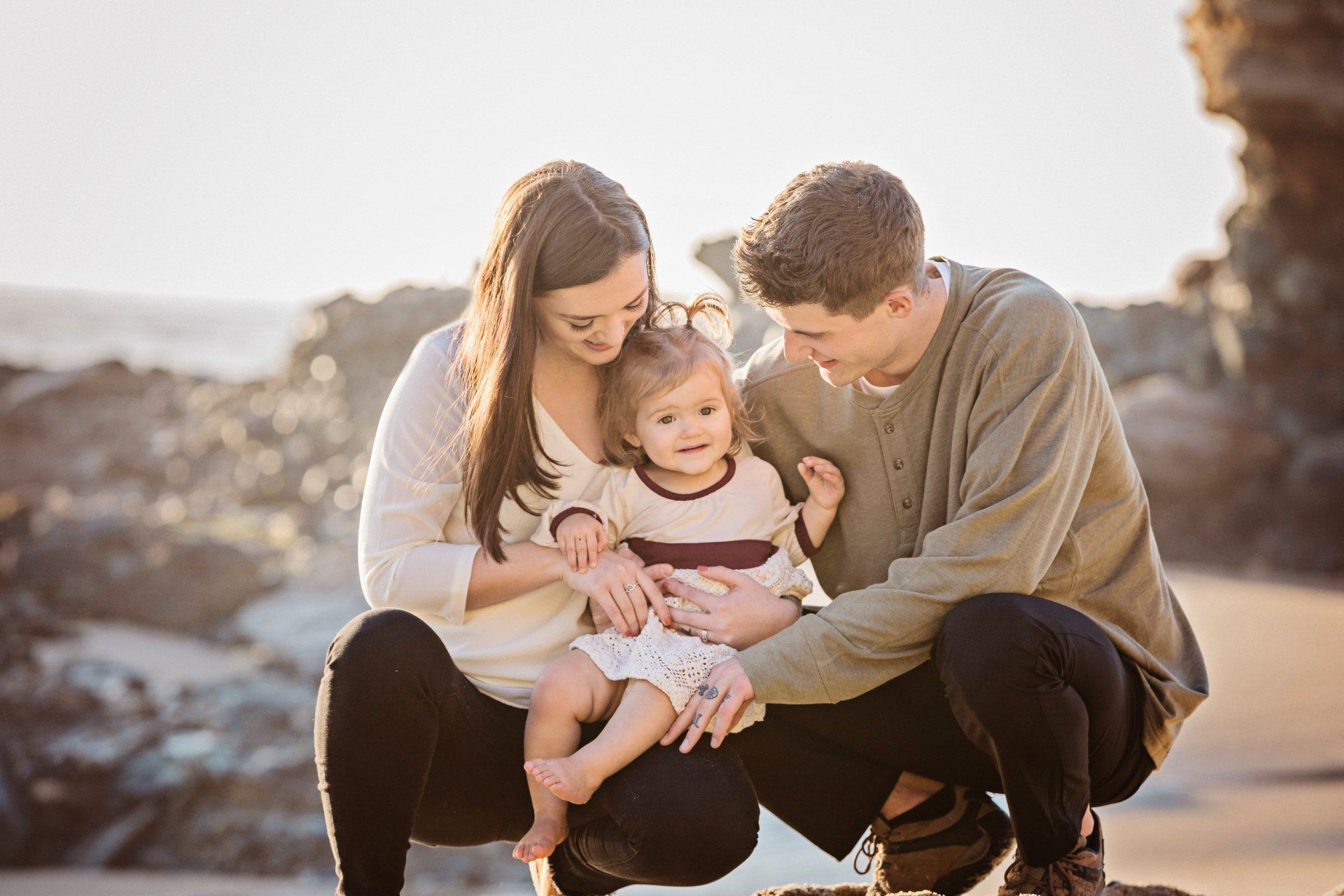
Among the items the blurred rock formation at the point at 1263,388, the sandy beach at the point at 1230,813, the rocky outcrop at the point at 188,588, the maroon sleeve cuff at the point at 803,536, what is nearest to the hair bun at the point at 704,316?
the maroon sleeve cuff at the point at 803,536

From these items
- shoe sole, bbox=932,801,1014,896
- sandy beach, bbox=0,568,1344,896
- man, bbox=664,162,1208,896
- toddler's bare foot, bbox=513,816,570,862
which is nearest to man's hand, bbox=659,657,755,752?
man, bbox=664,162,1208,896

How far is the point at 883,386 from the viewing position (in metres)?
2.41

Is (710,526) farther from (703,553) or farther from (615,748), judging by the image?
(615,748)

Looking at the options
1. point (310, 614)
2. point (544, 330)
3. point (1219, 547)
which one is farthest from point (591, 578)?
point (1219, 547)

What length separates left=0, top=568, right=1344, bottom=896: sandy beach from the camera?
12.2ft

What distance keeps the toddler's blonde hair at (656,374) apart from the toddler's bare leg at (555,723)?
44 centimetres

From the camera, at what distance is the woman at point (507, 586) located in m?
2.11

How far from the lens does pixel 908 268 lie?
88.1 inches

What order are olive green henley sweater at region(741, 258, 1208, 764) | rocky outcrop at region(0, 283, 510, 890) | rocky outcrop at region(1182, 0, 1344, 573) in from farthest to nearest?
rocky outcrop at region(1182, 0, 1344, 573)
rocky outcrop at region(0, 283, 510, 890)
olive green henley sweater at region(741, 258, 1208, 764)

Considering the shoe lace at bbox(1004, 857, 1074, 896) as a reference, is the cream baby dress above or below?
above

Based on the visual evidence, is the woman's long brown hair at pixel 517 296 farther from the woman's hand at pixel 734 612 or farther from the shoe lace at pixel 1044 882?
the shoe lace at pixel 1044 882

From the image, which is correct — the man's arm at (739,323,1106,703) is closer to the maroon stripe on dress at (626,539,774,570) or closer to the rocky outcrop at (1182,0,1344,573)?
the maroon stripe on dress at (626,539,774,570)

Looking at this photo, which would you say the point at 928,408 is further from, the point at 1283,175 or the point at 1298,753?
the point at 1283,175

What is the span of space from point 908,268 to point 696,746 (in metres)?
0.90
